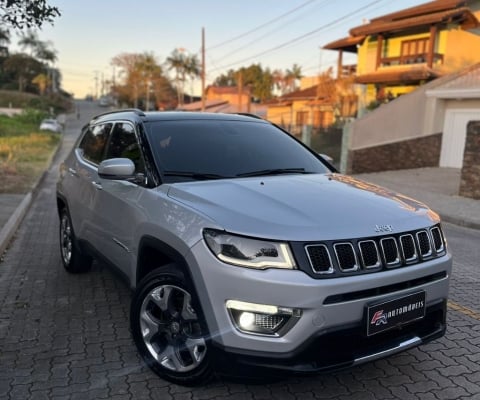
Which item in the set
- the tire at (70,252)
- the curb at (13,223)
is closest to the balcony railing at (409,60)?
the curb at (13,223)

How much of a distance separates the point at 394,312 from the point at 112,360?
6.60 feet

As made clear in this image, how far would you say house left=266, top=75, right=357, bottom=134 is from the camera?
3459 centimetres

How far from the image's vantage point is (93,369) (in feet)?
11.2

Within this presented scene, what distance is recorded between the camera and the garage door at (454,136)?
19.1 m

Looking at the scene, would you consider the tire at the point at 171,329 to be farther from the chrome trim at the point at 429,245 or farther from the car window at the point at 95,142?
the car window at the point at 95,142

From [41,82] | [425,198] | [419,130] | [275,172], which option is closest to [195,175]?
[275,172]

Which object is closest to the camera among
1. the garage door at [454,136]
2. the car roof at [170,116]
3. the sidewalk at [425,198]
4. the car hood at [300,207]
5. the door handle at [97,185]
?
the car hood at [300,207]

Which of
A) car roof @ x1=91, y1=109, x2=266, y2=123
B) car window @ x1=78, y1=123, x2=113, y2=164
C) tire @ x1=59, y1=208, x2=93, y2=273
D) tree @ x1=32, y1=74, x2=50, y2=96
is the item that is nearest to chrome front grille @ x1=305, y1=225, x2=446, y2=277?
car roof @ x1=91, y1=109, x2=266, y2=123

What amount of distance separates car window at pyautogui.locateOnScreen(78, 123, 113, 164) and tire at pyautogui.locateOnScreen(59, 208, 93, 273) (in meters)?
0.76

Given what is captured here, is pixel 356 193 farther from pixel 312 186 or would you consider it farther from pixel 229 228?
pixel 229 228

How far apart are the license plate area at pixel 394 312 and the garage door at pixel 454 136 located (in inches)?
703

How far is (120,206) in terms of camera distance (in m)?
3.83

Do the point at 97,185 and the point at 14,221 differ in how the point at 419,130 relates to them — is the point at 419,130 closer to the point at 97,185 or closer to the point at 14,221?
the point at 14,221

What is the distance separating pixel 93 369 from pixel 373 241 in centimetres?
210
